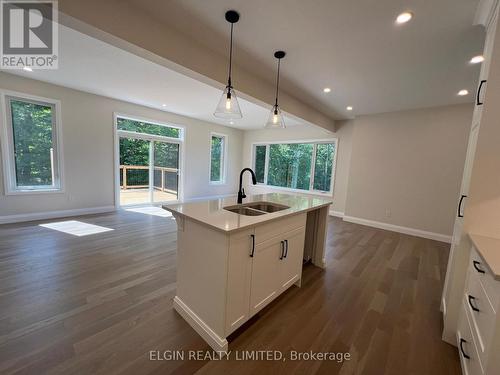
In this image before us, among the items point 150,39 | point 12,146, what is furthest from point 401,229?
point 12,146

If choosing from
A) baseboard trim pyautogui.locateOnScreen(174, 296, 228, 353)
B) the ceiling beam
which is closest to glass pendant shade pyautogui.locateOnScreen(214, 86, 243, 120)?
the ceiling beam

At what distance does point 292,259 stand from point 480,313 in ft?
4.25

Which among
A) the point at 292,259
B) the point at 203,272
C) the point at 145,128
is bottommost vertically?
the point at 292,259

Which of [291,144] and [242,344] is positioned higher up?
[291,144]

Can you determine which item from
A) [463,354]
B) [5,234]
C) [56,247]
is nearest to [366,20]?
[463,354]

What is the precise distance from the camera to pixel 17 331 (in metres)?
1.56

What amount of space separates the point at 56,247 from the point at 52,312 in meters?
1.61

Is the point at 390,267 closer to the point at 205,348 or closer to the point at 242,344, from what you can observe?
the point at 242,344

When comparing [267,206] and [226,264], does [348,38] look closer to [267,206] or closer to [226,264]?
[267,206]

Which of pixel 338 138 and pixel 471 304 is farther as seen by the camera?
pixel 338 138

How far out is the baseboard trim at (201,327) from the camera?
4.83 feet

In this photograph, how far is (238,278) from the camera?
150 centimetres

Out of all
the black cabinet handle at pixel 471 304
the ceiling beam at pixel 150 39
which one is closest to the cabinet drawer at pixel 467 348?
the black cabinet handle at pixel 471 304

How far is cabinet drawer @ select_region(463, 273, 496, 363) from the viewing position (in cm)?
106
